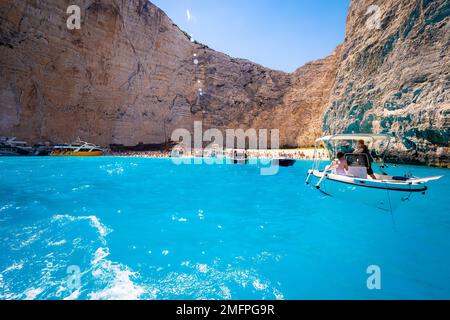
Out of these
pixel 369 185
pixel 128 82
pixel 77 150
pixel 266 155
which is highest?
pixel 128 82

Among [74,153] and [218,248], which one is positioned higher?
[74,153]

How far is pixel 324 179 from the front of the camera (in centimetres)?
1141

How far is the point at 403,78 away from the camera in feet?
93.9

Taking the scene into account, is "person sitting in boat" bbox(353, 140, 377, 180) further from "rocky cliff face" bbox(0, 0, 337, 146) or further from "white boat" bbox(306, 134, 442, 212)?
"rocky cliff face" bbox(0, 0, 337, 146)

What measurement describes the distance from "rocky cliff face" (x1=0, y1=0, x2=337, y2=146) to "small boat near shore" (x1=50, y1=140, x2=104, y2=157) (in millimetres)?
2988

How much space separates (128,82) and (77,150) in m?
18.2

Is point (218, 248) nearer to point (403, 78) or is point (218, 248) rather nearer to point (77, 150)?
point (403, 78)

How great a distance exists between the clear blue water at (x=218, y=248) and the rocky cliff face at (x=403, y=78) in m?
18.8

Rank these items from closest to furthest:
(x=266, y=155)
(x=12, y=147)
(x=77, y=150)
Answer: (x=12, y=147) < (x=77, y=150) < (x=266, y=155)

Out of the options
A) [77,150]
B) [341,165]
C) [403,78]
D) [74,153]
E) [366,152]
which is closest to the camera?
[366,152]

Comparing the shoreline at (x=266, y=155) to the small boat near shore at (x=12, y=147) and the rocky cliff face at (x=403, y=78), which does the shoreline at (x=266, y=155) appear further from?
the small boat near shore at (x=12, y=147)

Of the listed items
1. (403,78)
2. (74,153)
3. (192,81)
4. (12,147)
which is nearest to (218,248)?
(403,78)

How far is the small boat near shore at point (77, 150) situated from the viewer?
1521 inches
